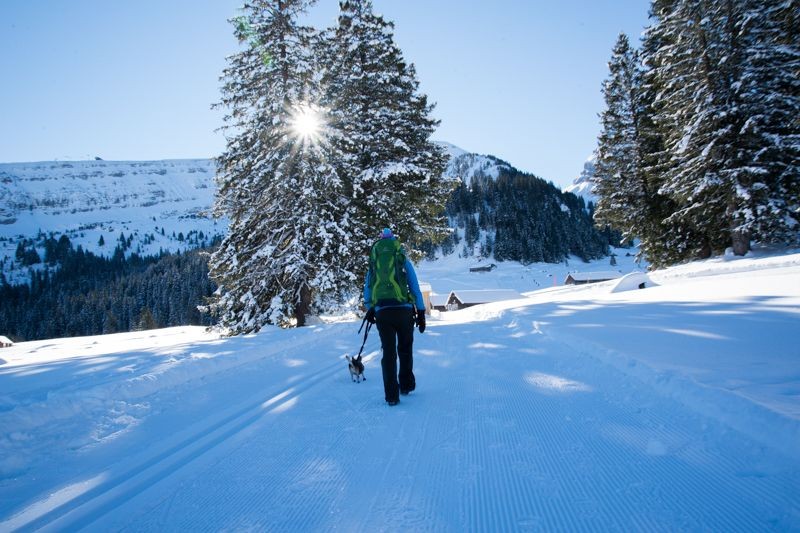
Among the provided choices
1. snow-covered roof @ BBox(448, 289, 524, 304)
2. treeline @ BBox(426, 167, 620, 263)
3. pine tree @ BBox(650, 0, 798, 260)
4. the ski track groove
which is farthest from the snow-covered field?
treeline @ BBox(426, 167, 620, 263)

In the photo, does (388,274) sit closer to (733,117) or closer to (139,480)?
(139,480)

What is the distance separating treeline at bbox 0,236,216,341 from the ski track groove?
2946 inches

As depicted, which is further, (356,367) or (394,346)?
(356,367)

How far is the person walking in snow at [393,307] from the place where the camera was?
438cm

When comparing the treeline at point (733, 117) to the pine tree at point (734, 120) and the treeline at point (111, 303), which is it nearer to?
the pine tree at point (734, 120)

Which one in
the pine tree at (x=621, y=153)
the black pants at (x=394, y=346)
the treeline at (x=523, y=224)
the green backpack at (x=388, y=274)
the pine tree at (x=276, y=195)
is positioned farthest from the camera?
the treeline at (x=523, y=224)

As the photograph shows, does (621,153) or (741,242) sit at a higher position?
(621,153)

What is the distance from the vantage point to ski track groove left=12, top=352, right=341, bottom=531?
231 centimetres

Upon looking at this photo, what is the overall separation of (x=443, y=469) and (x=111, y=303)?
128m

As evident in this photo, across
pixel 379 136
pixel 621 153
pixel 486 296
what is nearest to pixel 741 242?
pixel 621 153

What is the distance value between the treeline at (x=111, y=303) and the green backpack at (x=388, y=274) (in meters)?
75.2

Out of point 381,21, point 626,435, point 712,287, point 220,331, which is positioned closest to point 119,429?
point 626,435

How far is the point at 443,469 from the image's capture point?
8.75ft

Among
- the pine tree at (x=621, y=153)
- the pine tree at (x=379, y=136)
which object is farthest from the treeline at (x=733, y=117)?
the pine tree at (x=379, y=136)
